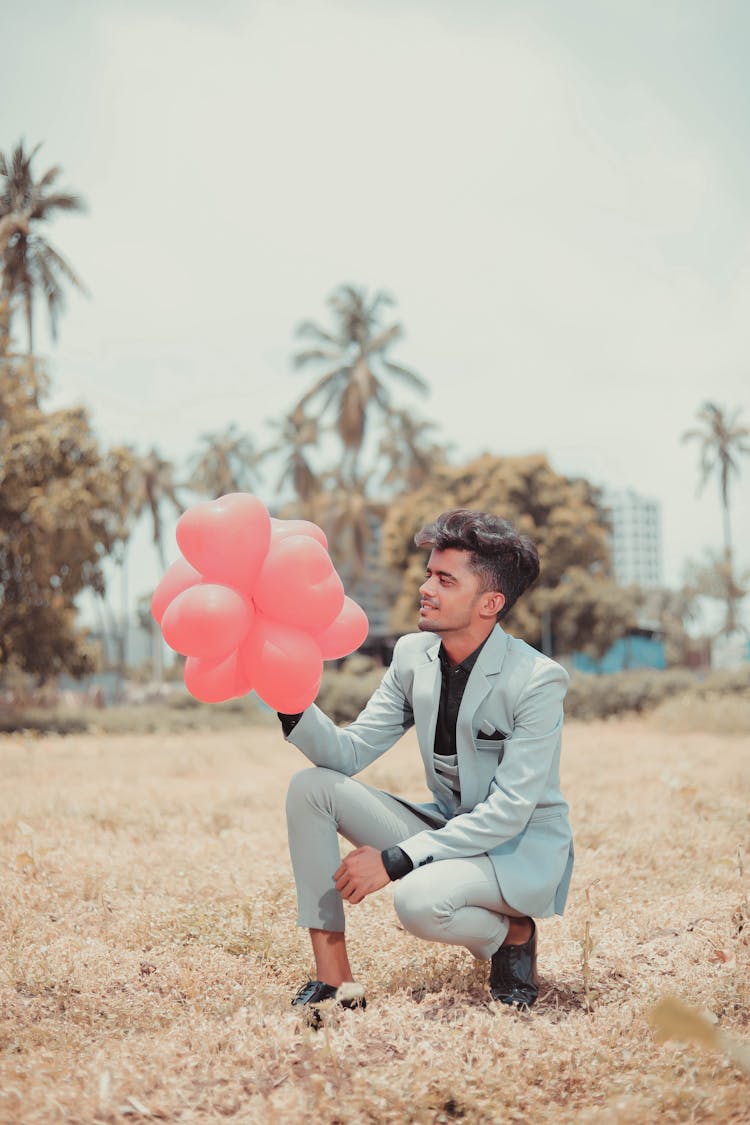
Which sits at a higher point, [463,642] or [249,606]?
[249,606]

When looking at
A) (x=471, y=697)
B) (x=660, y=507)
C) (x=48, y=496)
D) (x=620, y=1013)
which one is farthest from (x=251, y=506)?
(x=660, y=507)

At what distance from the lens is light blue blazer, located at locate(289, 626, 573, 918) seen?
3.43 metres

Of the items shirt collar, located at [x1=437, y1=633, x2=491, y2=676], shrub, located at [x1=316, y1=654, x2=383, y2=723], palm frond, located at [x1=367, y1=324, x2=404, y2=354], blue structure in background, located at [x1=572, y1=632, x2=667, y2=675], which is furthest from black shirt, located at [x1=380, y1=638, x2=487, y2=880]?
blue structure in background, located at [x1=572, y1=632, x2=667, y2=675]

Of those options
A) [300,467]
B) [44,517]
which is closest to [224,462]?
[300,467]

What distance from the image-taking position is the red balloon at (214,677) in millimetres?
3613

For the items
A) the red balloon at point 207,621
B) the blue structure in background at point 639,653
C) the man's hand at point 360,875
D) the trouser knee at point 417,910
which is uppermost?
Result: the red balloon at point 207,621

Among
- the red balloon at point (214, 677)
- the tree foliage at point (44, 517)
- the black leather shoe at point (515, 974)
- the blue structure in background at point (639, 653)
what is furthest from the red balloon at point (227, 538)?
the blue structure in background at point (639, 653)

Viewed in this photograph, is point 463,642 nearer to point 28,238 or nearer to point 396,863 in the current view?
point 396,863

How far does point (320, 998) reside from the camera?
11.2ft

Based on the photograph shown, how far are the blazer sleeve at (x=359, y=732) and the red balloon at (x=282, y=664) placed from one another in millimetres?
93

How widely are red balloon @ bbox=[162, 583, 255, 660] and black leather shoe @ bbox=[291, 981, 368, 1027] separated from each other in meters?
1.09

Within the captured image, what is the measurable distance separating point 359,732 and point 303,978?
943 millimetres

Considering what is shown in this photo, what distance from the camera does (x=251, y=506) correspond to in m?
3.55

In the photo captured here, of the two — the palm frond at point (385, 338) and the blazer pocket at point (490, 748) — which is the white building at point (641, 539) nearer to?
the palm frond at point (385, 338)
